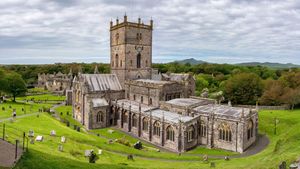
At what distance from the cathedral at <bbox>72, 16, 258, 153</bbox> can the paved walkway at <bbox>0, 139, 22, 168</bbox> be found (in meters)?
23.1

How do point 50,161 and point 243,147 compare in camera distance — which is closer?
point 50,161

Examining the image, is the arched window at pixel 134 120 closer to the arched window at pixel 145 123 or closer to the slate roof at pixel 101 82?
the arched window at pixel 145 123

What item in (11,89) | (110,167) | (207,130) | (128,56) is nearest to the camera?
(110,167)

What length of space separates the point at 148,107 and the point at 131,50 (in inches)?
602

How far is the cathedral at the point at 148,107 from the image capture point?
37875 millimetres

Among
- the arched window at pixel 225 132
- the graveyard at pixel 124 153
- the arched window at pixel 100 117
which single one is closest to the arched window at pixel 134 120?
the graveyard at pixel 124 153

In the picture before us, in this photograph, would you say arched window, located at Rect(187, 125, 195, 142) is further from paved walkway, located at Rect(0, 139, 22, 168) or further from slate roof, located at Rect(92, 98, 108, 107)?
paved walkway, located at Rect(0, 139, 22, 168)

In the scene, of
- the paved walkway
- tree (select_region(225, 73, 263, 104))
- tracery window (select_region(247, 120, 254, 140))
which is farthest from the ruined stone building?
the paved walkway

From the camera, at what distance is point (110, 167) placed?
862 inches

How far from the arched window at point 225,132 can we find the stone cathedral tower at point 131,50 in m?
25.2

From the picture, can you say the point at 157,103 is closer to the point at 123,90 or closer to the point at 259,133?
the point at 123,90

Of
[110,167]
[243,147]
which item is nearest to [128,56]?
[243,147]

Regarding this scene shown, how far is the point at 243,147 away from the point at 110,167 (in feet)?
73.7

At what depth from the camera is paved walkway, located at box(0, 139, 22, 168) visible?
16434mm
